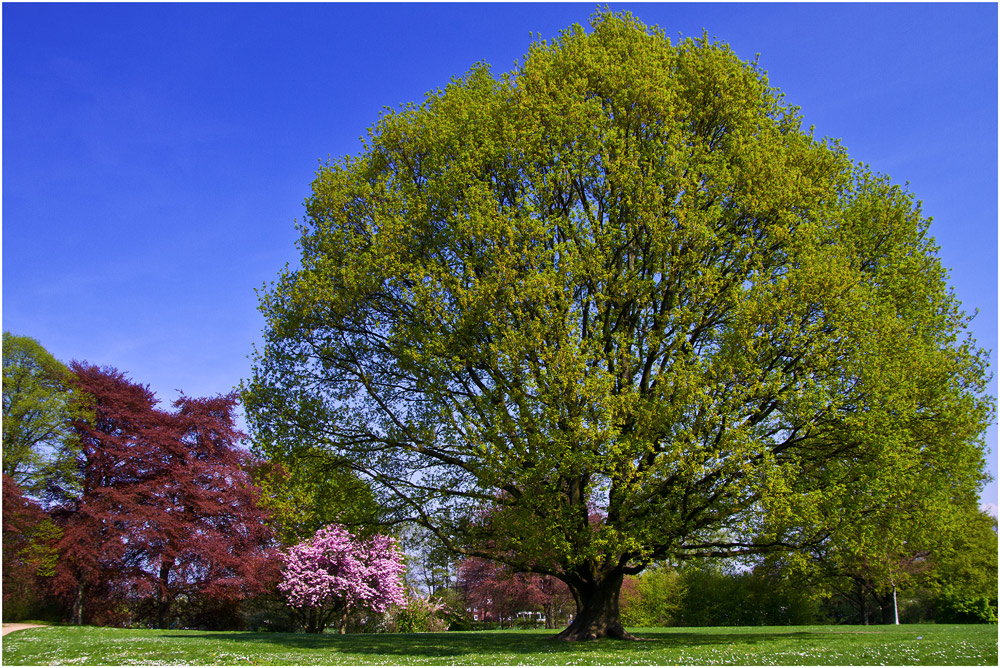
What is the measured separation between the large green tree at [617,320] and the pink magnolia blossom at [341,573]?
18.8 m

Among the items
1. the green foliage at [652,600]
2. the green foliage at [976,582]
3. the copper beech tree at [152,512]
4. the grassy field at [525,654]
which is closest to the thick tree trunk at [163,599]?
the copper beech tree at [152,512]

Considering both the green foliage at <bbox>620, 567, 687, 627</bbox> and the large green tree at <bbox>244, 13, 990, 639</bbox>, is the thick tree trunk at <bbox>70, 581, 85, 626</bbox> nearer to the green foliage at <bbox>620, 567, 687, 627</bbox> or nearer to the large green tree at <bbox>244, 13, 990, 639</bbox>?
the large green tree at <bbox>244, 13, 990, 639</bbox>

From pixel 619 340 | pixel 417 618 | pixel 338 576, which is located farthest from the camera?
pixel 417 618

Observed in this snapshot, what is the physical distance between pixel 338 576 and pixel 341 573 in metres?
0.21

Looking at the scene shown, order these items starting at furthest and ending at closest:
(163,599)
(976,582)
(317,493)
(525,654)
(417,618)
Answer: (417,618), (976,582), (163,599), (317,493), (525,654)

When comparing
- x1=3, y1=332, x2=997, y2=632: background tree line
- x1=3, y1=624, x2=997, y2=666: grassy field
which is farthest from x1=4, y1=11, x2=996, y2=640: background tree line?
x1=3, y1=332, x2=997, y2=632: background tree line

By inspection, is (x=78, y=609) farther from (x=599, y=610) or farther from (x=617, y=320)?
(x=617, y=320)

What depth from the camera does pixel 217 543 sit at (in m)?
31.2

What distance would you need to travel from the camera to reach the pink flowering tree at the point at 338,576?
112 feet

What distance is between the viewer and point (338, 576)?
116 ft

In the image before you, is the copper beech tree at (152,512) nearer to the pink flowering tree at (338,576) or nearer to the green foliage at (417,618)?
the pink flowering tree at (338,576)

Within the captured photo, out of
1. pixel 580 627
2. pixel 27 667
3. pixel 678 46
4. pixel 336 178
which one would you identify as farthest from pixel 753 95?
pixel 27 667

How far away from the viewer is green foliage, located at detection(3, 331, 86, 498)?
35.8 metres

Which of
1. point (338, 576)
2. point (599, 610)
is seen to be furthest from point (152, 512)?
point (599, 610)
